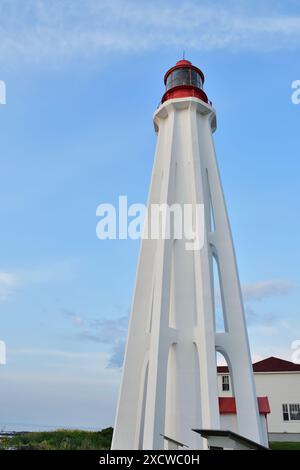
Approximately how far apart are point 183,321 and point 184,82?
998 centimetres

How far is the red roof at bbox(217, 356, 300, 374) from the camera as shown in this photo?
25.2m

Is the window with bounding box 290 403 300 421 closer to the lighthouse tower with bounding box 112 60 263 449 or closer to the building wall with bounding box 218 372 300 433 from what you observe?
the building wall with bounding box 218 372 300 433

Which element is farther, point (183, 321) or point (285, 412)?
point (285, 412)

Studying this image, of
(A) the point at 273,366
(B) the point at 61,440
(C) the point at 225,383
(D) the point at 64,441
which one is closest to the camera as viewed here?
(D) the point at 64,441

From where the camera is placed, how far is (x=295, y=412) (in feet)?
79.8

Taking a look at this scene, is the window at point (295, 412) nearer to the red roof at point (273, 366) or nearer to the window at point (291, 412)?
the window at point (291, 412)

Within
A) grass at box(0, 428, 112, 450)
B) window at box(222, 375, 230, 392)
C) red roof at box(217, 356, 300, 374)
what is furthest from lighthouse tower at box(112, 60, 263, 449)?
red roof at box(217, 356, 300, 374)

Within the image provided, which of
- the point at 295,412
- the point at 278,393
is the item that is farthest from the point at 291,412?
the point at 278,393

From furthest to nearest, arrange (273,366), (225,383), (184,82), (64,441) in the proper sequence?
(273,366) < (225,383) < (64,441) < (184,82)

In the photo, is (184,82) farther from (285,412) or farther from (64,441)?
(285,412)

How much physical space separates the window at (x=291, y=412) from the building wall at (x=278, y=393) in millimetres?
172
